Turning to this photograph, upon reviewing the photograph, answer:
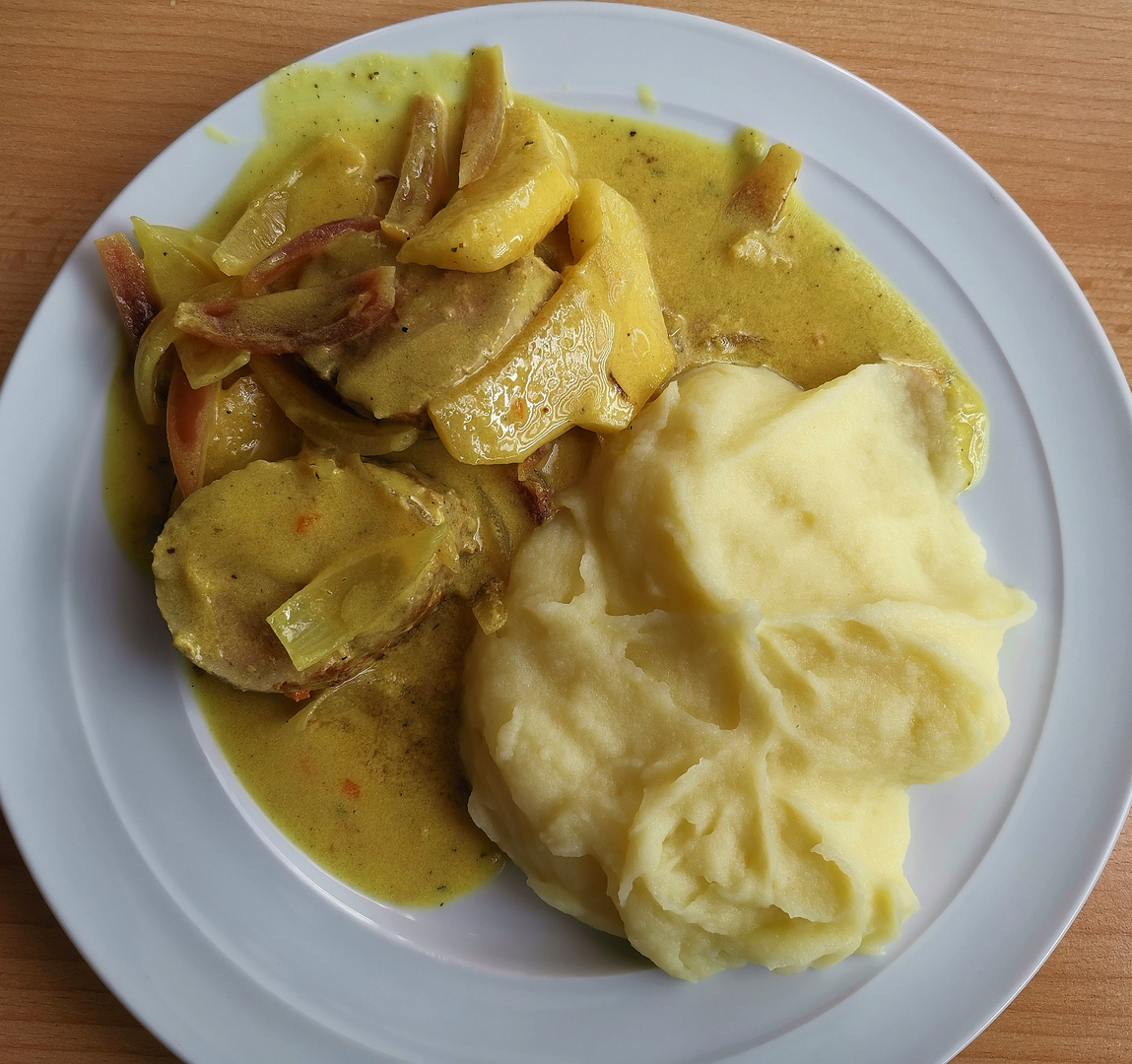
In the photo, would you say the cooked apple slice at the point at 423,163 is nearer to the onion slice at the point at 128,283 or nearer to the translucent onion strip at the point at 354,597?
the onion slice at the point at 128,283

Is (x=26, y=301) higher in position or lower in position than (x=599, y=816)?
higher

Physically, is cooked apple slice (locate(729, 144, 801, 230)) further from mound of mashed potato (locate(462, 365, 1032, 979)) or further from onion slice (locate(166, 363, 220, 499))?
onion slice (locate(166, 363, 220, 499))

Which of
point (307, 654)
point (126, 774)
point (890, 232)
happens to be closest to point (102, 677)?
point (126, 774)

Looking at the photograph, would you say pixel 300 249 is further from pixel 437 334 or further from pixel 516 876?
pixel 516 876

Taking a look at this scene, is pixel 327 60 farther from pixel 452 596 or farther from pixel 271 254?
pixel 452 596

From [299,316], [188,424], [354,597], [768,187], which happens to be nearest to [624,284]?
[768,187]

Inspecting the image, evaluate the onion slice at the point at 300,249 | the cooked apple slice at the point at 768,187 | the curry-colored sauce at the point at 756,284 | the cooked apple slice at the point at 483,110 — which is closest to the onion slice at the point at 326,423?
the onion slice at the point at 300,249
